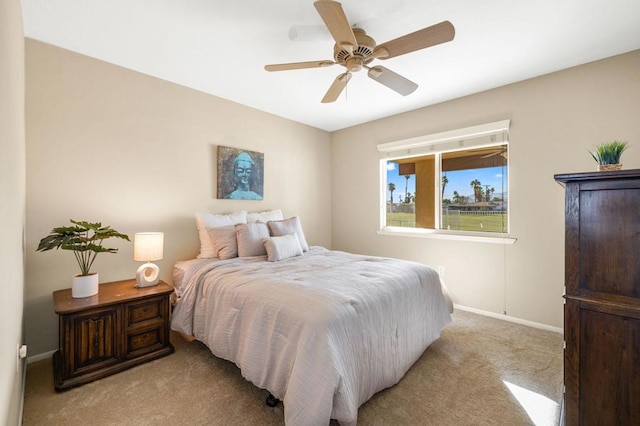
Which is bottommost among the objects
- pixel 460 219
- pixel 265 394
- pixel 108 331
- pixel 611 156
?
pixel 265 394

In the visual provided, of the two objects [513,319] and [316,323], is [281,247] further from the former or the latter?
[513,319]

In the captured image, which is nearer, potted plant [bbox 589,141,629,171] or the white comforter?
potted plant [bbox 589,141,629,171]

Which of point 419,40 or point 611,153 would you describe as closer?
point 611,153

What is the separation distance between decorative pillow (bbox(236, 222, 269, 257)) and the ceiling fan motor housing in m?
Answer: 1.81

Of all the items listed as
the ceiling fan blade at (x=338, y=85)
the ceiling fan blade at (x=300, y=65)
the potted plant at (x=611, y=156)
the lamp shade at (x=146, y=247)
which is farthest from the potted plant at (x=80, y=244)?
the potted plant at (x=611, y=156)

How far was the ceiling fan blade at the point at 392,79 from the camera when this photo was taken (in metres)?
2.09

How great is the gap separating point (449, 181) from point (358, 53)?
2.26m

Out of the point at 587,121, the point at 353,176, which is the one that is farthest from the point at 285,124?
the point at 587,121

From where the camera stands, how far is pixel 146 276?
2393 mm

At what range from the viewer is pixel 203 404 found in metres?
1.71

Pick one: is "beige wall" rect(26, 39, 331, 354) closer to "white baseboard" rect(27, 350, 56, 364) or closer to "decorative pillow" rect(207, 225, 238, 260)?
"white baseboard" rect(27, 350, 56, 364)

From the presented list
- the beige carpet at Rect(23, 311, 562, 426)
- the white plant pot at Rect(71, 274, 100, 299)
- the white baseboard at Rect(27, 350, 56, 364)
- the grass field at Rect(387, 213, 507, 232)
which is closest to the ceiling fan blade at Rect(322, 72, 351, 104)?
the grass field at Rect(387, 213, 507, 232)

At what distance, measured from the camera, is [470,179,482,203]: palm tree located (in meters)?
3.32

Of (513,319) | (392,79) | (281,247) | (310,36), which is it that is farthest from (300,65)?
(513,319)
